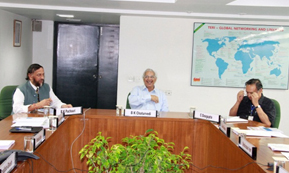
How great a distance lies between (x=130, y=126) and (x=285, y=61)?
335 centimetres

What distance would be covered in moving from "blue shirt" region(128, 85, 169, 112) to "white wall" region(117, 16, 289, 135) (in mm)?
1599

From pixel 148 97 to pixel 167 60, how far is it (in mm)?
1913

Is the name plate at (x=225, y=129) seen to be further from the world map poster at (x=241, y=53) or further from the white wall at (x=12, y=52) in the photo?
the white wall at (x=12, y=52)

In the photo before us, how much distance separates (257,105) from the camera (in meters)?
4.03

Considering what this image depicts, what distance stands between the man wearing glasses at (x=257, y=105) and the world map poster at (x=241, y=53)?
172 centimetres

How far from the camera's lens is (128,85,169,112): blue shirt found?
4.29 m

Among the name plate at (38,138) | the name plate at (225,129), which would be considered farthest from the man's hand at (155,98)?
the name plate at (38,138)

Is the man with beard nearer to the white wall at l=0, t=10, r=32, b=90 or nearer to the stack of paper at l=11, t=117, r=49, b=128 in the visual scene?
the stack of paper at l=11, t=117, r=49, b=128

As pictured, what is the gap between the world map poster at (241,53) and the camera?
Answer: 5.96 metres

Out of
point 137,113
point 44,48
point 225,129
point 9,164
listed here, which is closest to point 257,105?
point 225,129

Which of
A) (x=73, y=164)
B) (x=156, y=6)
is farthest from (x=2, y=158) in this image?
(x=156, y=6)

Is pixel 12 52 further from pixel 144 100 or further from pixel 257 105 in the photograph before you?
pixel 257 105

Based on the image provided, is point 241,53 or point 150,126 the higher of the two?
Result: point 241,53

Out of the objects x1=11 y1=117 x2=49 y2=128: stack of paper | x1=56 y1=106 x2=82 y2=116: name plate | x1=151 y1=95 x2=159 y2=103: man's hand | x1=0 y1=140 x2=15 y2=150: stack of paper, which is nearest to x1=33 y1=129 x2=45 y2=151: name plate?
x1=0 y1=140 x2=15 y2=150: stack of paper
